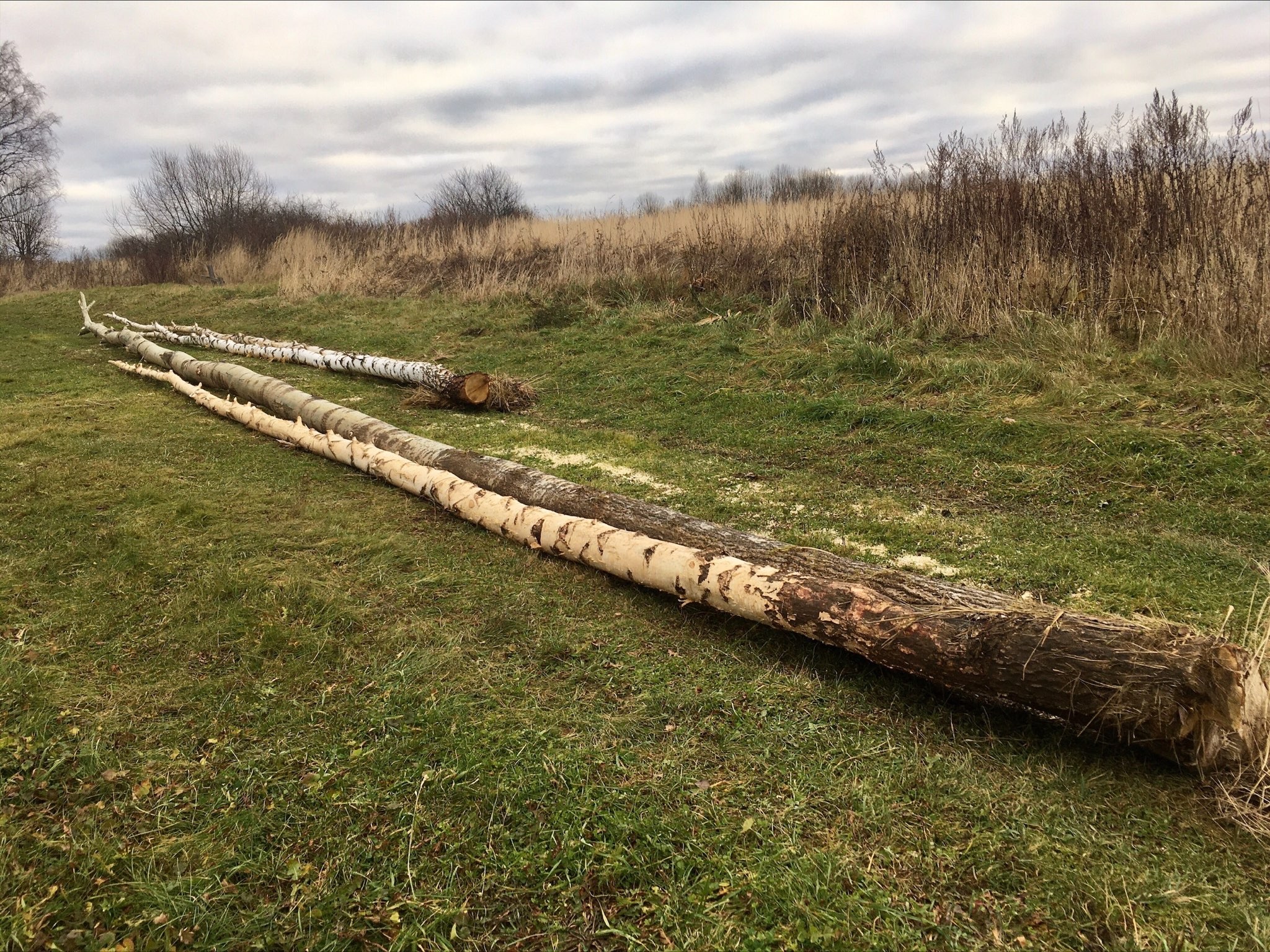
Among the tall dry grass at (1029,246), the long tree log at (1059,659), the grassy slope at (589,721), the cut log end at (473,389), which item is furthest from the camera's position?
the cut log end at (473,389)

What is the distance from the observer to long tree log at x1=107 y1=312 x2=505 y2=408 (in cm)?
824

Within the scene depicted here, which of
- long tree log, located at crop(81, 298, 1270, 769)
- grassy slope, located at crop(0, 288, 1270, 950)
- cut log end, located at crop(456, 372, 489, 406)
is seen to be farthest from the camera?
cut log end, located at crop(456, 372, 489, 406)

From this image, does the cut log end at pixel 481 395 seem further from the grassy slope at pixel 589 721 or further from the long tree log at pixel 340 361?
the grassy slope at pixel 589 721

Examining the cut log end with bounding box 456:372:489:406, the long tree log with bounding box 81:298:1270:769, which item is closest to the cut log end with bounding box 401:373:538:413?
the cut log end with bounding box 456:372:489:406

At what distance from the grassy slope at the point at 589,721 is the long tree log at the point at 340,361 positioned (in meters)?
2.46

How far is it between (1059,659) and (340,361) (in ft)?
32.7

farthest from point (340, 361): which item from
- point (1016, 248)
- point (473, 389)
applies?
point (1016, 248)

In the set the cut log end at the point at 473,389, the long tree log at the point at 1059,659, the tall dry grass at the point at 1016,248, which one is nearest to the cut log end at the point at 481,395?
the cut log end at the point at 473,389

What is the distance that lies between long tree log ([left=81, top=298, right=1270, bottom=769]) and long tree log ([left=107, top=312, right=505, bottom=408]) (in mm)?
5169

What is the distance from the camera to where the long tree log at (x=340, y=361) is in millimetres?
8242

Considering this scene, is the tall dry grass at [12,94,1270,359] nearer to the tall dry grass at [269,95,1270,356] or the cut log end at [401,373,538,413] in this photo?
the tall dry grass at [269,95,1270,356]

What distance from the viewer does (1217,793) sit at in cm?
226

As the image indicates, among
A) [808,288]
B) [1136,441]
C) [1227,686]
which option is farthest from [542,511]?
[808,288]

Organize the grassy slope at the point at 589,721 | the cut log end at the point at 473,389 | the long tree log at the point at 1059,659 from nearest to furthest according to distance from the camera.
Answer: the grassy slope at the point at 589,721
the long tree log at the point at 1059,659
the cut log end at the point at 473,389
